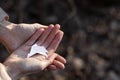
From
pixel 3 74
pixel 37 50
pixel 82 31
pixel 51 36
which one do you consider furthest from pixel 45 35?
pixel 82 31

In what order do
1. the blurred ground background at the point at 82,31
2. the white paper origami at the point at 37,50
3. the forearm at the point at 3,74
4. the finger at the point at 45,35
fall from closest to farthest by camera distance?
the forearm at the point at 3,74 < the white paper origami at the point at 37,50 < the finger at the point at 45,35 < the blurred ground background at the point at 82,31

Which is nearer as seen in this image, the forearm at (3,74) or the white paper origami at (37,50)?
the forearm at (3,74)

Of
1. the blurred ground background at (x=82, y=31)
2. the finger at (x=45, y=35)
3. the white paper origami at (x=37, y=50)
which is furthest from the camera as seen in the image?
the blurred ground background at (x=82, y=31)

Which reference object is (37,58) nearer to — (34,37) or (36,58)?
(36,58)

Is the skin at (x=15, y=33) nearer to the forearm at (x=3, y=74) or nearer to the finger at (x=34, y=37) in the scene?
the finger at (x=34, y=37)

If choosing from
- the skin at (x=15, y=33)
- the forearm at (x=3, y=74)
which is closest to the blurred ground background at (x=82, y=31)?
the skin at (x=15, y=33)

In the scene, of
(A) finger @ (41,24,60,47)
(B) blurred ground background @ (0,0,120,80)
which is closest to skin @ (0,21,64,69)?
(A) finger @ (41,24,60,47)

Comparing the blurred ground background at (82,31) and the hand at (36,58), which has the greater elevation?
the blurred ground background at (82,31)

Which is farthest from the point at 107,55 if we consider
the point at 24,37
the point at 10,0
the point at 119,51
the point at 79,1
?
the point at 24,37
